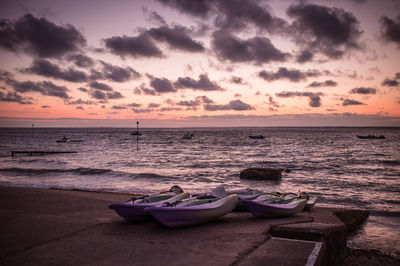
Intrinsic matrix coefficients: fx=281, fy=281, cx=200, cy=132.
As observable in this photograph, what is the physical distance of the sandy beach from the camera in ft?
17.6

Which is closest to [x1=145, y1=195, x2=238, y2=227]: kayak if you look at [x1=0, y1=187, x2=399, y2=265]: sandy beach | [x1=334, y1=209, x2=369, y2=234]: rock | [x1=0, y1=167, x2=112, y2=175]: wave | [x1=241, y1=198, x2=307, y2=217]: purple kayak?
[x1=0, y1=187, x2=399, y2=265]: sandy beach

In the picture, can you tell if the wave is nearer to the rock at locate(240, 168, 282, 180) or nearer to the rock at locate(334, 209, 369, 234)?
the rock at locate(240, 168, 282, 180)

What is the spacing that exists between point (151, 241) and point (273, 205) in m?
3.87

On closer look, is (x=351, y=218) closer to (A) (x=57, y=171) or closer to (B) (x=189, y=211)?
(B) (x=189, y=211)

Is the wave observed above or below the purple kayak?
below

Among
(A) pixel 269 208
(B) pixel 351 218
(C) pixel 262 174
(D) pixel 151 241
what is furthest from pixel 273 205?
(C) pixel 262 174

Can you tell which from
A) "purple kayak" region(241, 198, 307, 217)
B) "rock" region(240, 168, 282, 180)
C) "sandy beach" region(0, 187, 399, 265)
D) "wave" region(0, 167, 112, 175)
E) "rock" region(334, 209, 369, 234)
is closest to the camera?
"sandy beach" region(0, 187, 399, 265)

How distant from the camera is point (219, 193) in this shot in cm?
918

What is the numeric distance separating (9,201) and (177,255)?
8.48 metres

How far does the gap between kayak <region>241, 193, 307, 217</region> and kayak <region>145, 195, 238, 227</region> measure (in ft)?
2.63

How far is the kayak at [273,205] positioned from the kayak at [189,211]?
31.5 inches

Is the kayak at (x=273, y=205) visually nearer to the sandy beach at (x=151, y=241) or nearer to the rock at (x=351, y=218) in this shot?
the sandy beach at (x=151, y=241)

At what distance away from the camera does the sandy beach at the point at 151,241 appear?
5.37 m

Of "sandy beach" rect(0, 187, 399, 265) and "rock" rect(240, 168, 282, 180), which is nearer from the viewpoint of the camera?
"sandy beach" rect(0, 187, 399, 265)
